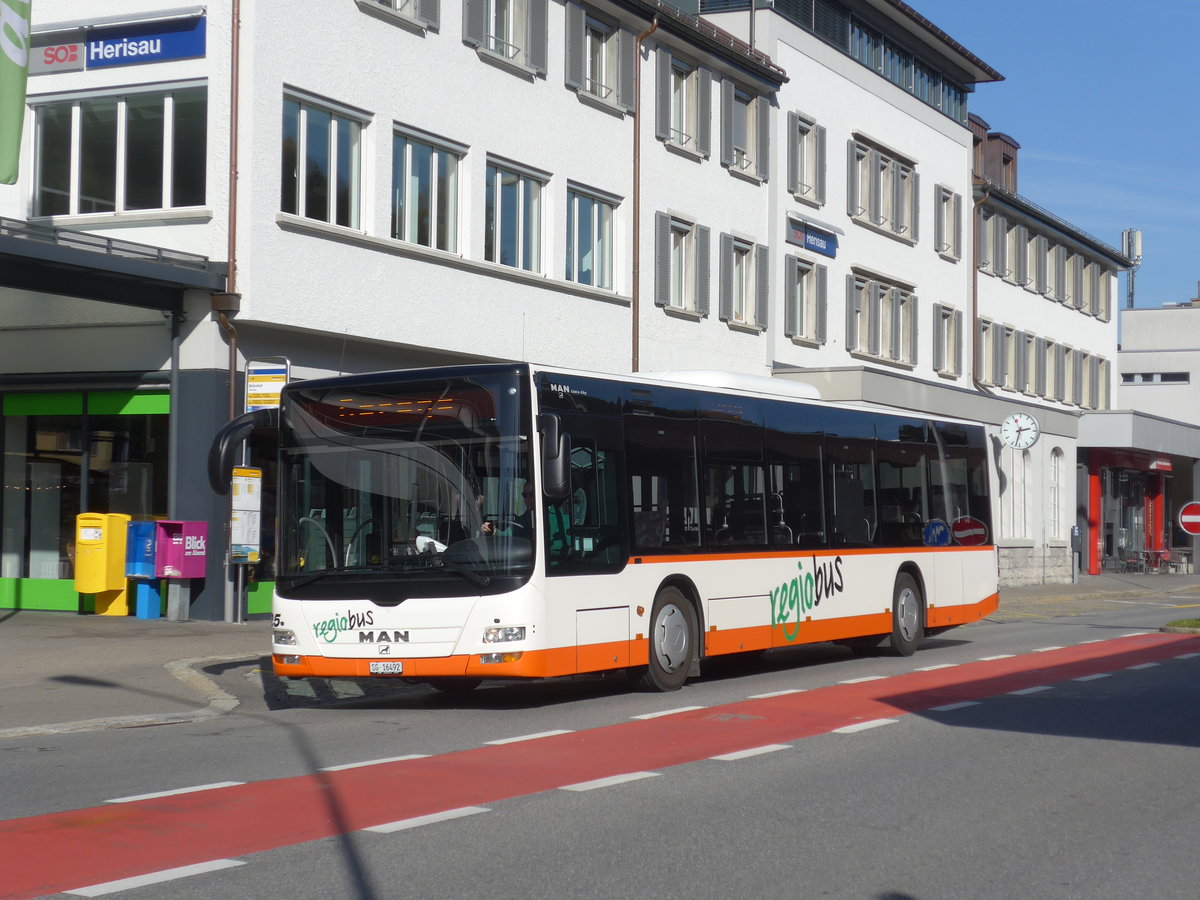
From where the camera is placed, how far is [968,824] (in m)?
7.62

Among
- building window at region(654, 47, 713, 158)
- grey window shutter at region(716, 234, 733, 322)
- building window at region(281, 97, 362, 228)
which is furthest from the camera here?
grey window shutter at region(716, 234, 733, 322)

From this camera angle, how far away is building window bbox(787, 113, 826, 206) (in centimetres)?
3494

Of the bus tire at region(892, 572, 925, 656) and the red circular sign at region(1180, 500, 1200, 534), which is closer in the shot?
the bus tire at region(892, 572, 925, 656)

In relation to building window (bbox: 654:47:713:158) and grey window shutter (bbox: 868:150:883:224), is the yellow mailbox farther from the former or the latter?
grey window shutter (bbox: 868:150:883:224)

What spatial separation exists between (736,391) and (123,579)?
31.2 feet

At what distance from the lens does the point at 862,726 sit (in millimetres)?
11352

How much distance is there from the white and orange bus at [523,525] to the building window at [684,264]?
46.8 ft

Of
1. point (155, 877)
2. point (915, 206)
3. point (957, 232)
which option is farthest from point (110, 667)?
point (957, 232)

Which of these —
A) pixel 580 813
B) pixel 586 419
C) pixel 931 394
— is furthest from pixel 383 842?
pixel 931 394

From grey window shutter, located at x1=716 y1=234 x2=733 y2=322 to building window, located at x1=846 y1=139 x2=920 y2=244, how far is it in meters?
6.46

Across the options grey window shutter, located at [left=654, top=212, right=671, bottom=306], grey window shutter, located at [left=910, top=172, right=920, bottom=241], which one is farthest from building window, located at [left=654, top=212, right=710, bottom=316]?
grey window shutter, located at [left=910, top=172, right=920, bottom=241]

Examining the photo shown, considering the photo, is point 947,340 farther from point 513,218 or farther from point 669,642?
point 669,642

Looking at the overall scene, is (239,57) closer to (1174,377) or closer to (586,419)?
(586,419)

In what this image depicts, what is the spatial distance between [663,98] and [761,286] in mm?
5196
